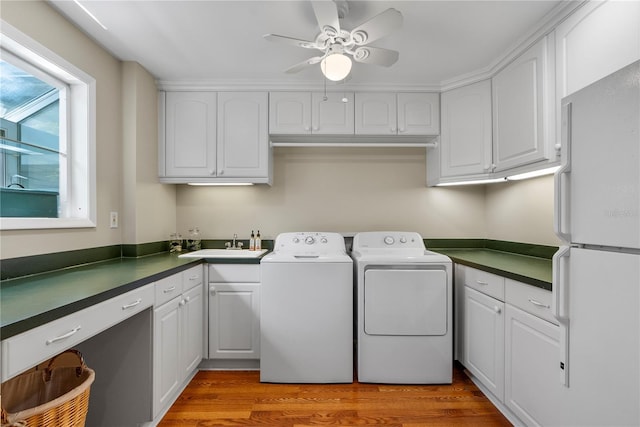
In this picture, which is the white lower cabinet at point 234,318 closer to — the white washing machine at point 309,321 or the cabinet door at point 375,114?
the white washing machine at point 309,321

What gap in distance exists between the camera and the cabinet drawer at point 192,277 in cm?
200

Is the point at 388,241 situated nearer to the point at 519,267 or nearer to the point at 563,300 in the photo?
the point at 519,267

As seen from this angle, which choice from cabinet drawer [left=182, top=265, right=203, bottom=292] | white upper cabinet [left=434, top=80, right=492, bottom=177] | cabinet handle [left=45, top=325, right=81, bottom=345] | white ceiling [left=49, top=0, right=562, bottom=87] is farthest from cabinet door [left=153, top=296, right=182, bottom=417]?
white upper cabinet [left=434, top=80, right=492, bottom=177]

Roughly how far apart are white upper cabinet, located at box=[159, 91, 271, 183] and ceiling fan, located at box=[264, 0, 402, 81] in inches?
36.6

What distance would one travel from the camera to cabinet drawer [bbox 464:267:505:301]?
181 centimetres

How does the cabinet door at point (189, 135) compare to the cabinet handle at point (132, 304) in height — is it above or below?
above

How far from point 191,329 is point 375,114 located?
2.25 metres

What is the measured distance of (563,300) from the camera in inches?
45.5

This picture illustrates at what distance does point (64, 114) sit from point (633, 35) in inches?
122

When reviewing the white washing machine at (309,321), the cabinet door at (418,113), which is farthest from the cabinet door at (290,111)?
the white washing machine at (309,321)

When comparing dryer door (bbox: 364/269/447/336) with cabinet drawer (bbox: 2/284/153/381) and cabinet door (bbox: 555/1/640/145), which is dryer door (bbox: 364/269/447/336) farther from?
cabinet drawer (bbox: 2/284/153/381)

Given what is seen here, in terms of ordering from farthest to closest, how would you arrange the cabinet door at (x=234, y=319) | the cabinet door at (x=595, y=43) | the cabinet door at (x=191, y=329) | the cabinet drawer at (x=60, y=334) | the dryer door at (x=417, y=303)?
the cabinet door at (x=234, y=319), the dryer door at (x=417, y=303), the cabinet door at (x=191, y=329), the cabinet door at (x=595, y=43), the cabinet drawer at (x=60, y=334)

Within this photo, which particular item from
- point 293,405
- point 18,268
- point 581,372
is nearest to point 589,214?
point 581,372

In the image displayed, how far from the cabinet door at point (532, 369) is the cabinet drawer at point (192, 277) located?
203cm
